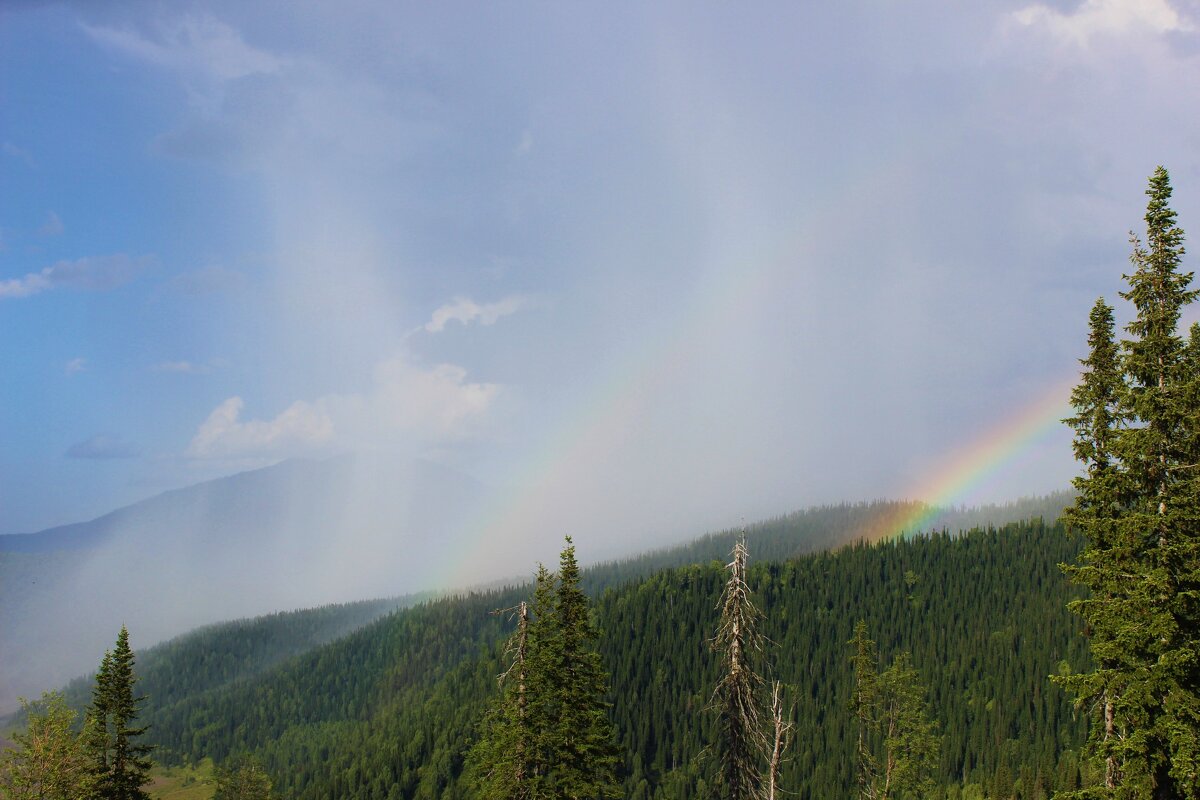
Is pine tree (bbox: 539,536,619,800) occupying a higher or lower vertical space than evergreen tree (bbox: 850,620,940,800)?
higher

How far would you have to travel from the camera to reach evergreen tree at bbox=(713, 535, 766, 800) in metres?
30.3

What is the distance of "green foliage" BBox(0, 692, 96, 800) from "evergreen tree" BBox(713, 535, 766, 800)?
138ft

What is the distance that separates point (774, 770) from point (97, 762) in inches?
1901

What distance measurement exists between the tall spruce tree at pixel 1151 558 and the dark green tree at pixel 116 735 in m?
54.2

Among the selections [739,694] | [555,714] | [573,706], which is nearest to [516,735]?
[555,714]

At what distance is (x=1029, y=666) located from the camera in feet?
647

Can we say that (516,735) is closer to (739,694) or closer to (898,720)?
(739,694)

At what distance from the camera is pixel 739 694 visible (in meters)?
30.5

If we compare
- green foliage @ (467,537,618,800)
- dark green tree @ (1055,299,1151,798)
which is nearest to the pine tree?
green foliage @ (467,537,618,800)

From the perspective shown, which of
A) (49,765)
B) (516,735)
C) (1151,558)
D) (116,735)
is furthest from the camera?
(116,735)

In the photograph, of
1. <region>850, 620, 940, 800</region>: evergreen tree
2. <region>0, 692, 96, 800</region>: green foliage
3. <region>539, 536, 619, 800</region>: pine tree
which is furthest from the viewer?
<region>850, 620, 940, 800</region>: evergreen tree

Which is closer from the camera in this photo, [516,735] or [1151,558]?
[1151,558]

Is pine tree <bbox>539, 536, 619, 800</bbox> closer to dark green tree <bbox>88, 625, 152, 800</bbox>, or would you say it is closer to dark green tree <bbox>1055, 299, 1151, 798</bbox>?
dark green tree <bbox>1055, 299, 1151, 798</bbox>

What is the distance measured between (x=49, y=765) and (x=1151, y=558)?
59.4 metres
